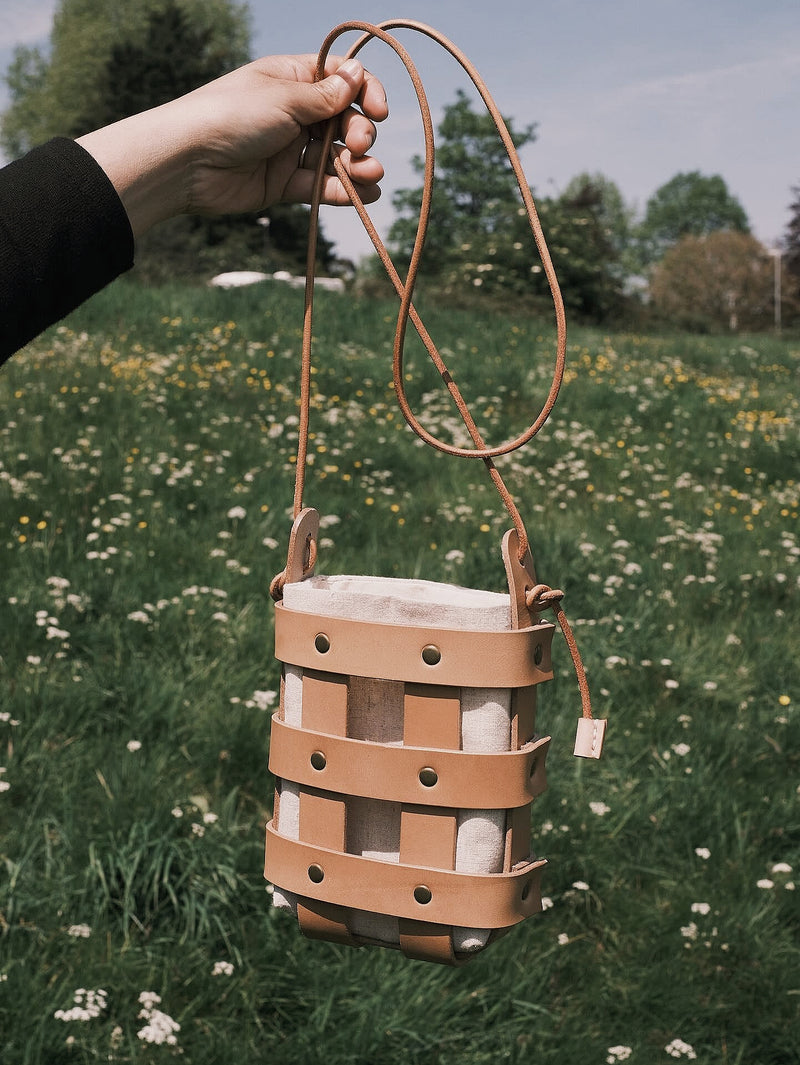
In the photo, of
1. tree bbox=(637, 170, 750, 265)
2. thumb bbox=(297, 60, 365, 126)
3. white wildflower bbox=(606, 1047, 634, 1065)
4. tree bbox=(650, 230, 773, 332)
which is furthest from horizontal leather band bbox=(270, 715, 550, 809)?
tree bbox=(637, 170, 750, 265)

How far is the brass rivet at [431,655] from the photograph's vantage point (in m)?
A: 1.46

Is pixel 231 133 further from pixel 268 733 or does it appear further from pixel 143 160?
pixel 268 733

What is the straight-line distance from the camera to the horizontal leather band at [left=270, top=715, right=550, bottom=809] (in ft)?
4.81

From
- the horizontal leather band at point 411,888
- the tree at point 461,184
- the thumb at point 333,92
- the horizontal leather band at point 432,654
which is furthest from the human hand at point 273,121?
the tree at point 461,184

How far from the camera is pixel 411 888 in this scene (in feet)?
4.90

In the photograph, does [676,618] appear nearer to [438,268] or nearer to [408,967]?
[408,967]

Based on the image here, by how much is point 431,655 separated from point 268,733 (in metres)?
2.32

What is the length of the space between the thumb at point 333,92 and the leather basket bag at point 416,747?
0.14m

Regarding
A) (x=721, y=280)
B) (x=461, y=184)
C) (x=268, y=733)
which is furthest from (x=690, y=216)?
(x=268, y=733)

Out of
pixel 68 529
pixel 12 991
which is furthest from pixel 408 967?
pixel 68 529

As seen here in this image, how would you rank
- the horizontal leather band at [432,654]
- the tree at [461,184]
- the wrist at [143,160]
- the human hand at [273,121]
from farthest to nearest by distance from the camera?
the tree at [461,184]
the human hand at [273,121]
the wrist at [143,160]
the horizontal leather band at [432,654]

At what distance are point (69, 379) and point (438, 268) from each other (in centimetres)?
3032

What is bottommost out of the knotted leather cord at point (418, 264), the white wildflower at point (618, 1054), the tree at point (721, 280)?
the white wildflower at point (618, 1054)

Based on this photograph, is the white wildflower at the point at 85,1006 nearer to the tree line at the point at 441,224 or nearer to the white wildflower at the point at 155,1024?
the white wildflower at the point at 155,1024
